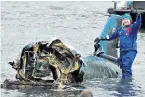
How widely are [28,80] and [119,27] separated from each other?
3626 millimetres

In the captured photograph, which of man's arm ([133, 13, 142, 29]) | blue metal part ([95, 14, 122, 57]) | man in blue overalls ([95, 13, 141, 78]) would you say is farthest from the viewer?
blue metal part ([95, 14, 122, 57])

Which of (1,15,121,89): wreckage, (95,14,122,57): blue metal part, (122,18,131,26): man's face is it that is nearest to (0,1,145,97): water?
(1,15,121,89): wreckage

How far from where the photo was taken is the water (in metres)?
13.1

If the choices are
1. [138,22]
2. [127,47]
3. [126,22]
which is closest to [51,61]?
[127,47]

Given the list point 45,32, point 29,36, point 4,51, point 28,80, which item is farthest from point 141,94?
point 45,32

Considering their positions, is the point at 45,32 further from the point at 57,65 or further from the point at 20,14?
the point at 57,65

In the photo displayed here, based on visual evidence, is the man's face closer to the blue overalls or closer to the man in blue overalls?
the man in blue overalls

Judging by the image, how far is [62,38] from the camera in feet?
88.6

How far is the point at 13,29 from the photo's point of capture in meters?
30.5

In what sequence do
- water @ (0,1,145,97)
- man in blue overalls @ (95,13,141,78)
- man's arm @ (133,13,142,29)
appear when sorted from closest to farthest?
water @ (0,1,145,97) → man's arm @ (133,13,142,29) → man in blue overalls @ (95,13,141,78)

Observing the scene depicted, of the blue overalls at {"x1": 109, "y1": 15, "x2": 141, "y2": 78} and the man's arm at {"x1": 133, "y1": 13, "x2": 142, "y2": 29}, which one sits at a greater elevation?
the man's arm at {"x1": 133, "y1": 13, "x2": 142, "y2": 29}

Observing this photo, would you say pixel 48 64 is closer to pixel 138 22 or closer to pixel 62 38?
pixel 138 22

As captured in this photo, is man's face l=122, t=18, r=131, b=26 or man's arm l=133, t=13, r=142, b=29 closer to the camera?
man's arm l=133, t=13, r=142, b=29

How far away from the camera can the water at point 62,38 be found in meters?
13.1
